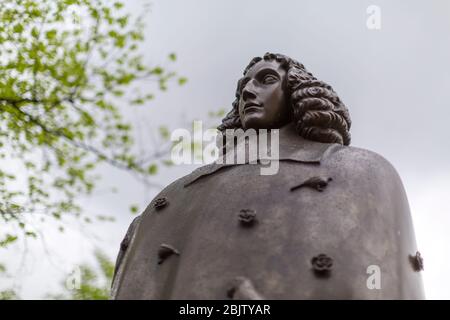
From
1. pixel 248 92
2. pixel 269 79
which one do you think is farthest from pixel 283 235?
pixel 269 79

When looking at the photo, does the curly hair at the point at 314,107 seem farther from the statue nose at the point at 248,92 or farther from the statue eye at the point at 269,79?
the statue nose at the point at 248,92

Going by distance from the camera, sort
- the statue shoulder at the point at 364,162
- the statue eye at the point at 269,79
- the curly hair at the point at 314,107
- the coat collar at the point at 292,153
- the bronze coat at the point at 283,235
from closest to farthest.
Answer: the bronze coat at the point at 283,235 → the statue shoulder at the point at 364,162 → the coat collar at the point at 292,153 → the curly hair at the point at 314,107 → the statue eye at the point at 269,79

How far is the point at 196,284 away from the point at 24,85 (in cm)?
576

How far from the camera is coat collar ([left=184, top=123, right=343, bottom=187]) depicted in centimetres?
598

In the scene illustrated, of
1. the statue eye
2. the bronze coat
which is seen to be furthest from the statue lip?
the bronze coat

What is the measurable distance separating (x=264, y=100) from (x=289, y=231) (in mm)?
1971

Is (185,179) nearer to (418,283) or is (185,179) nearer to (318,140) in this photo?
(318,140)

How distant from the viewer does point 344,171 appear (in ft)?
18.8

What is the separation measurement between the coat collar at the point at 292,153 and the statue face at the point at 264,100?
0.58 feet

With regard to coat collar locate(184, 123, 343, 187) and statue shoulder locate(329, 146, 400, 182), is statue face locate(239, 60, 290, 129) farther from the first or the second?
statue shoulder locate(329, 146, 400, 182)

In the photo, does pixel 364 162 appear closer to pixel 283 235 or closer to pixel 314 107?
pixel 314 107

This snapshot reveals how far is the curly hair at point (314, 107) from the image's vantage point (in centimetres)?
651

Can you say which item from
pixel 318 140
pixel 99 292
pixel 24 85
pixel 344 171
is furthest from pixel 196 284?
pixel 99 292

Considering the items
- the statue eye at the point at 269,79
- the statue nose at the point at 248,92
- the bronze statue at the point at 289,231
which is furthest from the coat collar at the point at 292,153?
the statue eye at the point at 269,79
